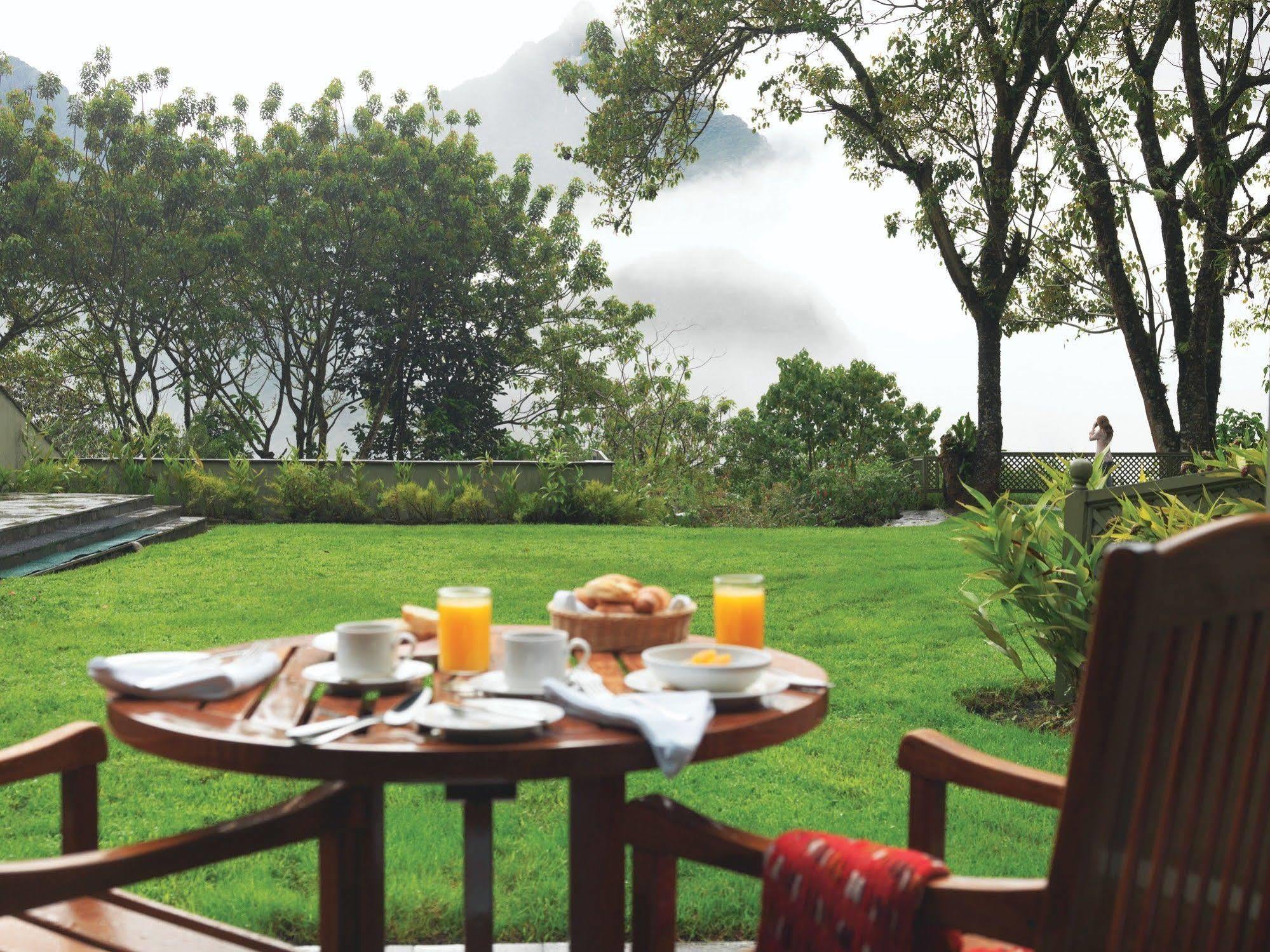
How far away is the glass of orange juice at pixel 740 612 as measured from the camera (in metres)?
2.22

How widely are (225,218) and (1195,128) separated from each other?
16407 mm

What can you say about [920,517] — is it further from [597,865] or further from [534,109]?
[534,109]

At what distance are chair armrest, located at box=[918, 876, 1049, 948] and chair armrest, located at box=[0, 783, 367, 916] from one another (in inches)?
34.4

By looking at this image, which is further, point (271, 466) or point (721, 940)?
point (271, 466)

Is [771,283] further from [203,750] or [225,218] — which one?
[203,750]

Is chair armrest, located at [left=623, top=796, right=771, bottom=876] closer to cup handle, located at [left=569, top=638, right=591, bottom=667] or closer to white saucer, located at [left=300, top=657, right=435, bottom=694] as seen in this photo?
cup handle, located at [left=569, top=638, right=591, bottom=667]

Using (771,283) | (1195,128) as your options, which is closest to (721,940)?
(1195,128)

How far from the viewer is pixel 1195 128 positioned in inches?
532

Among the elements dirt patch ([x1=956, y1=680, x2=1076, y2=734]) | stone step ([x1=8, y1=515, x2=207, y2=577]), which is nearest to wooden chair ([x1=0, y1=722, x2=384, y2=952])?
dirt patch ([x1=956, y1=680, x2=1076, y2=734])

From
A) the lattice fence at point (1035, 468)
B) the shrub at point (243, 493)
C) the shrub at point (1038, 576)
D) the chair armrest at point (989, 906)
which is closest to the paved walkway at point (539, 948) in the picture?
the chair armrest at point (989, 906)

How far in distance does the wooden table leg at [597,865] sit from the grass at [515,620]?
44.9 inches

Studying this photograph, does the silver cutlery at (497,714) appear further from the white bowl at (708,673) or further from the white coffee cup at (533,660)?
the white bowl at (708,673)

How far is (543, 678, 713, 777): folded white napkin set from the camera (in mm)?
1541

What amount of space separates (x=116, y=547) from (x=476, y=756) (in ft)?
31.4
